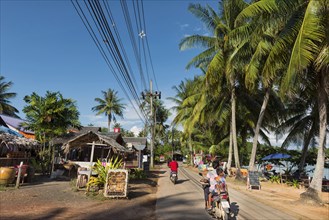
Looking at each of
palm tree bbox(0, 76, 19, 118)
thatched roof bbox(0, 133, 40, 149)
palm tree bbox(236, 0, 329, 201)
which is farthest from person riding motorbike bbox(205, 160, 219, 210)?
palm tree bbox(0, 76, 19, 118)

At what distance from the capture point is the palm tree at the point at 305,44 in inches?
386

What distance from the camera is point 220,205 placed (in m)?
7.64

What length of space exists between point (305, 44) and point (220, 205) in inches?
257

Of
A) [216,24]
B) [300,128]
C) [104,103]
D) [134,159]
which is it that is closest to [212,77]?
[216,24]

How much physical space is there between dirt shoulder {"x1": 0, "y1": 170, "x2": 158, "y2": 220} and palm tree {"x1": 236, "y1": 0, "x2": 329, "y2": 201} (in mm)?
7259

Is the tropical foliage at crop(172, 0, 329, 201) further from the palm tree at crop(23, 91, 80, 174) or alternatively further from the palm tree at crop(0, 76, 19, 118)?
the palm tree at crop(0, 76, 19, 118)

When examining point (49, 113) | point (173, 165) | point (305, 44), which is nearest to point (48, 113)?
point (49, 113)

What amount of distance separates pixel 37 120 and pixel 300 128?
21005 millimetres

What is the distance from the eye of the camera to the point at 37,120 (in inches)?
691

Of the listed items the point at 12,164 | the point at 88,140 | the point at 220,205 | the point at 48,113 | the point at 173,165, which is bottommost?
the point at 220,205

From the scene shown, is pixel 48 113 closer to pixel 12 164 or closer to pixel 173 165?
pixel 12 164

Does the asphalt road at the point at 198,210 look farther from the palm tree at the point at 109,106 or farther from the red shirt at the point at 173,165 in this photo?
the palm tree at the point at 109,106

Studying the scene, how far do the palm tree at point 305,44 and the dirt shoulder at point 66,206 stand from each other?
7.26 meters

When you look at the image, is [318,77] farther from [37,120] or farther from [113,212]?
[37,120]
